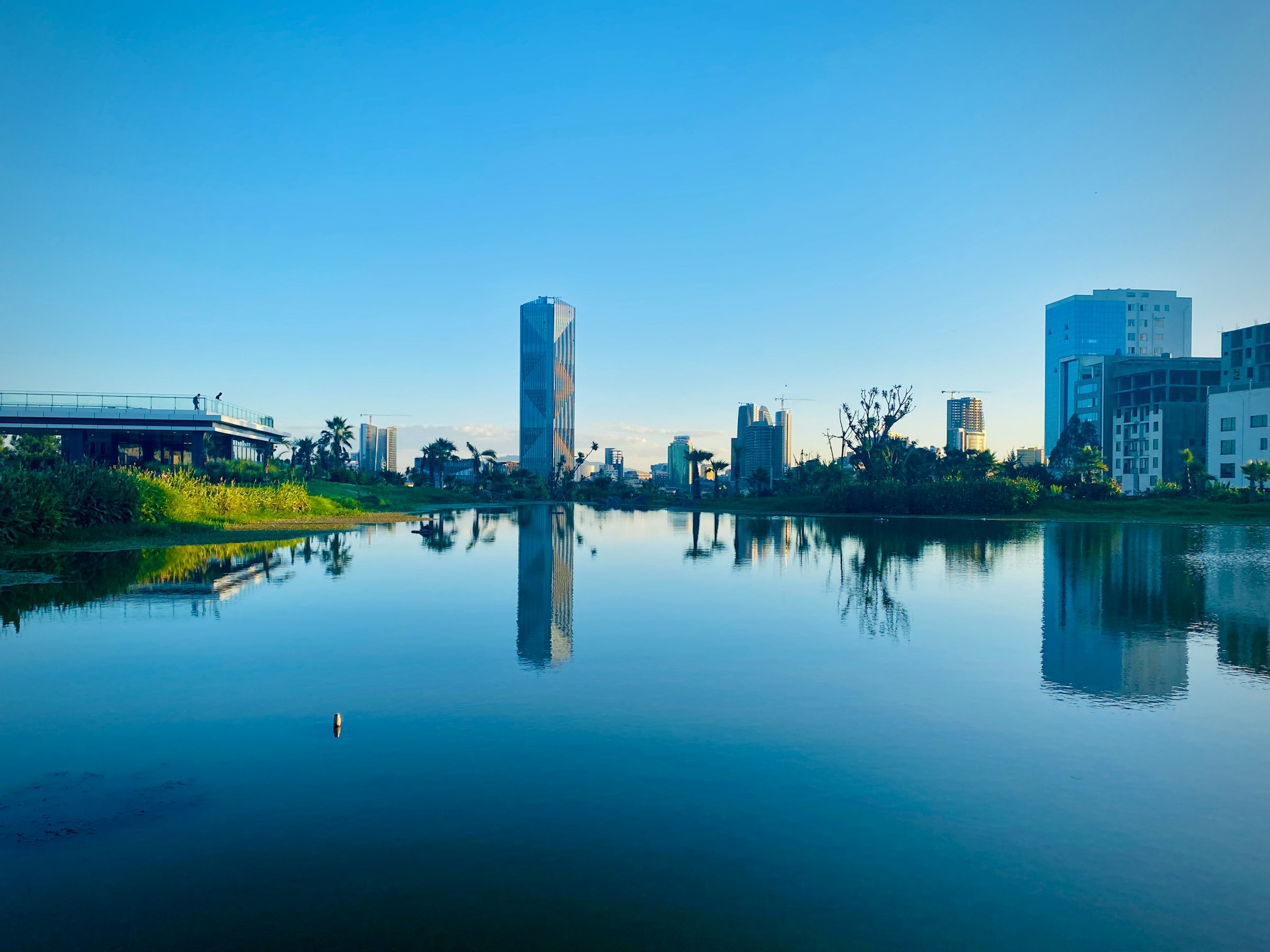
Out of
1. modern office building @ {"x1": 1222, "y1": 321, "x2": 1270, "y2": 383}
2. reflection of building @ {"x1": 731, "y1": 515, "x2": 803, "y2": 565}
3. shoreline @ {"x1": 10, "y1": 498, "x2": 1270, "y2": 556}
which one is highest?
modern office building @ {"x1": 1222, "y1": 321, "x2": 1270, "y2": 383}

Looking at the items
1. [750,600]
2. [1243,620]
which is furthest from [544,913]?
[1243,620]

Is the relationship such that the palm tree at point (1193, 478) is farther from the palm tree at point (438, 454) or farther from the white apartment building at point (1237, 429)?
the palm tree at point (438, 454)

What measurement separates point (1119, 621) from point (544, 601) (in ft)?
50.3

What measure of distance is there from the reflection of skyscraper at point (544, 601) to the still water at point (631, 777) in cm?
21

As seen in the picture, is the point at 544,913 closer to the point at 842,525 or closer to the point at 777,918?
the point at 777,918

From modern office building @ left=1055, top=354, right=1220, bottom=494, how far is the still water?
113 m

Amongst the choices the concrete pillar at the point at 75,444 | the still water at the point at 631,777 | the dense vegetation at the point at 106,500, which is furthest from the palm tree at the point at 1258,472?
the concrete pillar at the point at 75,444

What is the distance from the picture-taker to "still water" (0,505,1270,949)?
665 centimetres

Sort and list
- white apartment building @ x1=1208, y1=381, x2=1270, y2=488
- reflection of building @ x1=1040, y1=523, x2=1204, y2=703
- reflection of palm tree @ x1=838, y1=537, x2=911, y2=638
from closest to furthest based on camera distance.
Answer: reflection of building @ x1=1040, y1=523, x2=1204, y2=703 → reflection of palm tree @ x1=838, y1=537, x2=911, y2=638 → white apartment building @ x1=1208, y1=381, x2=1270, y2=488

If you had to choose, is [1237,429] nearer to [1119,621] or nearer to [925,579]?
[925,579]

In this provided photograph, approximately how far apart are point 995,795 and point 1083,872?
1692mm

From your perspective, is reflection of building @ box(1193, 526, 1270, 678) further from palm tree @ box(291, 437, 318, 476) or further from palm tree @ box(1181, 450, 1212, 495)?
palm tree @ box(291, 437, 318, 476)

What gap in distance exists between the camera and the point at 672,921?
655 centimetres

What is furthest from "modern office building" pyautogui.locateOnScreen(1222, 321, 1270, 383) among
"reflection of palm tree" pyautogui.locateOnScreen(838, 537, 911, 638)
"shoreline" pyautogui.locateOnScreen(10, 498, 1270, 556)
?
"reflection of palm tree" pyautogui.locateOnScreen(838, 537, 911, 638)
